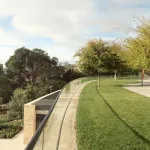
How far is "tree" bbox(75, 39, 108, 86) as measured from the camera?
32656 mm

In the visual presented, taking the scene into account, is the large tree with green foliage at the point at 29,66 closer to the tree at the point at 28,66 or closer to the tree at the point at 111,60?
the tree at the point at 28,66

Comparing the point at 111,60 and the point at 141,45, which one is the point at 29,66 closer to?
the point at 111,60

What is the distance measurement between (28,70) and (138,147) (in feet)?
185

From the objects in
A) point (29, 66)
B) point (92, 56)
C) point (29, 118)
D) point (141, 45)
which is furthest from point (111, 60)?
point (29, 66)

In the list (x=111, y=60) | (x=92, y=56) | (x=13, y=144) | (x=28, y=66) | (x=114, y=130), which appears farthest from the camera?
(x=28, y=66)

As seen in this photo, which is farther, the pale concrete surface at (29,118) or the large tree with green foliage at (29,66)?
the large tree with green foliage at (29,66)

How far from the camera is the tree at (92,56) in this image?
32656mm

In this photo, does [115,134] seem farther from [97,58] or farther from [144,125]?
[97,58]

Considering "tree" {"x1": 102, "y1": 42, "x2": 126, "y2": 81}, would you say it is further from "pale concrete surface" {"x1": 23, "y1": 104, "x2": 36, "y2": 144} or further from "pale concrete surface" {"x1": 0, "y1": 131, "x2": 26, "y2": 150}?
"pale concrete surface" {"x1": 23, "y1": 104, "x2": 36, "y2": 144}

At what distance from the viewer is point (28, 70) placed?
6275 cm

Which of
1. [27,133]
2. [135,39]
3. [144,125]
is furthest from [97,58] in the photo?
[144,125]

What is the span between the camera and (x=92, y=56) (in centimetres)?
3262

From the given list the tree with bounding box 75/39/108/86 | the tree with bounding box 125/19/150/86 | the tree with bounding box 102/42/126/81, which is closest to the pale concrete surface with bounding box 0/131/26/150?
the tree with bounding box 125/19/150/86

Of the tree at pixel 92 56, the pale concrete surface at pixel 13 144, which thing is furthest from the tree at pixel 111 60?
the pale concrete surface at pixel 13 144
